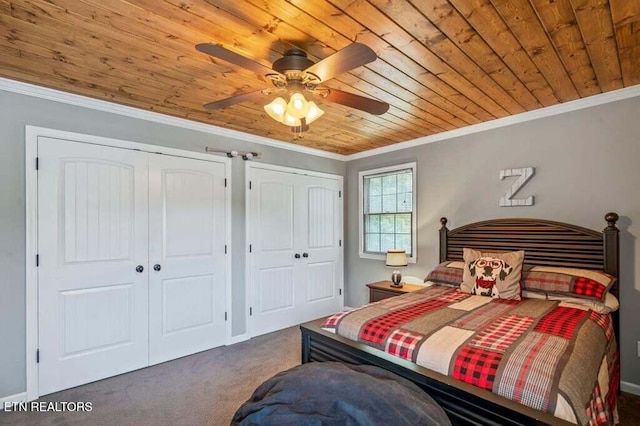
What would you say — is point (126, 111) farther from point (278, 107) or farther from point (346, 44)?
point (346, 44)

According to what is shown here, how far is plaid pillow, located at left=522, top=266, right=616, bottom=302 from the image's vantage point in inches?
94.3

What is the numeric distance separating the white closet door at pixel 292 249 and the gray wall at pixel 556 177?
122 centimetres

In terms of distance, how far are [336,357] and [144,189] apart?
92.1 inches

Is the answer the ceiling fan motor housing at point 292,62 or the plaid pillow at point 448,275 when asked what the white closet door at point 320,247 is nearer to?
the plaid pillow at point 448,275

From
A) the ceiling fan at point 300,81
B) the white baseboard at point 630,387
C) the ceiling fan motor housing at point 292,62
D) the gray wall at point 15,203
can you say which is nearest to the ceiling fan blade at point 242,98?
the ceiling fan at point 300,81

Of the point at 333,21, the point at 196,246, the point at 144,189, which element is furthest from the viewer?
the point at 196,246

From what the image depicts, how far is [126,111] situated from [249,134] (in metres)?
1.28

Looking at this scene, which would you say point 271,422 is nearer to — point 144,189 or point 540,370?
point 540,370

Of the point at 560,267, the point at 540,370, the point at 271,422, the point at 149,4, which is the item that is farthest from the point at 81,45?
the point at 560,267

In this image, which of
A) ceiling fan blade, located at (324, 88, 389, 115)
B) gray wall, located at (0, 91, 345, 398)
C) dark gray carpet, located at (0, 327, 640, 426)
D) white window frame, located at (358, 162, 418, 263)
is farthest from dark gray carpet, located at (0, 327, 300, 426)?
ceiling fan blade, located at (324, 88, 389, 115)

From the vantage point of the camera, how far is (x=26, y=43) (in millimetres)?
1936

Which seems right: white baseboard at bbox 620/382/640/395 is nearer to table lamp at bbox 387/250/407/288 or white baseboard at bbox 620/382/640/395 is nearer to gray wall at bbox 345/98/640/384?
gray wall at bbox 345/98/640/384

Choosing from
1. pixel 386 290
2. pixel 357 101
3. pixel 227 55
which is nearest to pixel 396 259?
pixel 386 290

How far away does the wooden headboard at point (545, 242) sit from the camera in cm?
264
